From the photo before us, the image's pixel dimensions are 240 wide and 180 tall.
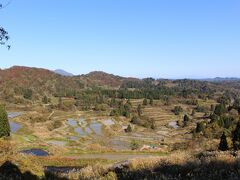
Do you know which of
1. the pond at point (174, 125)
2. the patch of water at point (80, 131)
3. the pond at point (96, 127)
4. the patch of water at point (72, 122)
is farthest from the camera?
the pond at point (174, 125)

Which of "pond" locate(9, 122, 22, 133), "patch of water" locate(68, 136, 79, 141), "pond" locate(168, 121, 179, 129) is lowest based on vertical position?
"pond" locate(168, 121, 179, 129)

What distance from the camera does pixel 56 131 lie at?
436 feet

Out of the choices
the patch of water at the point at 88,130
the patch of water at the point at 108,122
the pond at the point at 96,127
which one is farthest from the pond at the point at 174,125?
the patch of water at the point at 88,130

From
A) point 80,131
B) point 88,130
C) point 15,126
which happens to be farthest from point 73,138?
point 15,126

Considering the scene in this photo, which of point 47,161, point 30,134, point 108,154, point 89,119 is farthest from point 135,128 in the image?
point 47,161

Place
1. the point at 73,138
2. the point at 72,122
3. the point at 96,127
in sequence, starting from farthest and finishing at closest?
the point at 72,122 → the point at 96,127 → the point at 73,138

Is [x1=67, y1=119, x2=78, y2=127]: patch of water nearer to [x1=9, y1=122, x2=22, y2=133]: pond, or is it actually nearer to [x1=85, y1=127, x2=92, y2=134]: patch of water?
[x1=85, y1=127, x2=92, y2=134]: patch of water

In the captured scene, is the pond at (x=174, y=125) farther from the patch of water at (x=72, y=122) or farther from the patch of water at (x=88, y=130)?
the patch of water at (x=72, y=122)

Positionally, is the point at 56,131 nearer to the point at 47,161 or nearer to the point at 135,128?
the point at 135,128

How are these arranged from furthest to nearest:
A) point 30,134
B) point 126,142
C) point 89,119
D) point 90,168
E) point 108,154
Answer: point 89,119, point 30,134, point 126,142, point 108,154, point 90,168

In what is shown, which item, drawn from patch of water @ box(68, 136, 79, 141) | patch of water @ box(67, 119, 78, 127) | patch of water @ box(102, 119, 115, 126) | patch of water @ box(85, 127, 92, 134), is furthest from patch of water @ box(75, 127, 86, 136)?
patch of water @ box(102, 119, 115, 126)

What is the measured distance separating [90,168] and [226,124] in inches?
4619

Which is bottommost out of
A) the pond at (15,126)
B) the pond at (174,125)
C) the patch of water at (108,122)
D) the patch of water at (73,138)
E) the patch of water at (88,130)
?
the pond at (174,125)

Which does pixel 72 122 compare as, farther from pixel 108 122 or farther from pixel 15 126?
pixel 15 126
